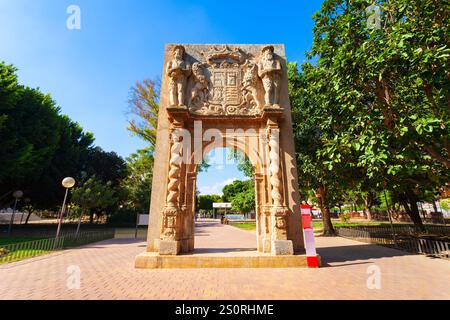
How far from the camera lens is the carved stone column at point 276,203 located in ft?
26.6

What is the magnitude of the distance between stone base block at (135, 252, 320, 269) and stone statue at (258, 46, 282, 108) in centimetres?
627

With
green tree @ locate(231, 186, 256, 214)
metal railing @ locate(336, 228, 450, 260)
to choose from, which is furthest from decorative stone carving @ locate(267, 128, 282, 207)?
green tree @ locate(231, 186, 256, 214)

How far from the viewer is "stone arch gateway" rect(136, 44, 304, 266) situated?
8656mm

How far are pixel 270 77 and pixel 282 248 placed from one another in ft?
23.6

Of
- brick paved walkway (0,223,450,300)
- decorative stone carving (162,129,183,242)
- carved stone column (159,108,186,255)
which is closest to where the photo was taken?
brick paved walkway (0,223,450,300)

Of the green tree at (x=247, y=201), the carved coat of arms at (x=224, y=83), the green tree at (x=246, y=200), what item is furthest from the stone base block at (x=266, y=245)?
the green tree at (x=247, y=201)

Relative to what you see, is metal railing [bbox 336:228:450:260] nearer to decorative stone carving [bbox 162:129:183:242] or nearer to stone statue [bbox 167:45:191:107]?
decorative stone carving [bbox 162:129:183:242]

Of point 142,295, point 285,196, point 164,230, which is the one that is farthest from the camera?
point 285,196

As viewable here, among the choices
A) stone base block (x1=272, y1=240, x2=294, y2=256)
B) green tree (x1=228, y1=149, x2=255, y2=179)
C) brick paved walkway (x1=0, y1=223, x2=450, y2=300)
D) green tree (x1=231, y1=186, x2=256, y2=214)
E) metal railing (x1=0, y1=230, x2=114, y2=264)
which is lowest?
brick paved walkway (x1=0, y1=223, x2=450, y2=300)

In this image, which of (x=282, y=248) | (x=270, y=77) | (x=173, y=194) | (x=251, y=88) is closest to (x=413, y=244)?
(x=282, y=248)
